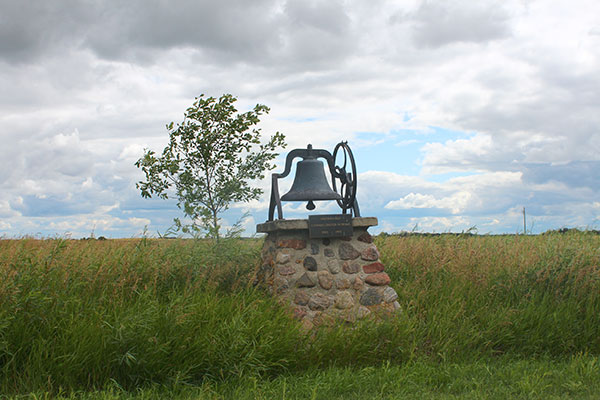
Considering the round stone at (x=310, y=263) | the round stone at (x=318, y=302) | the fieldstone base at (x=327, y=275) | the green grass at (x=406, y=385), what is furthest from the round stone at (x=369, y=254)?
the green grass at (x=406, y=385)

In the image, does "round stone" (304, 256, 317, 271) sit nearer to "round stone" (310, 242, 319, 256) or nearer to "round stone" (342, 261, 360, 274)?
"round stone" (310, 242, 319, 256)

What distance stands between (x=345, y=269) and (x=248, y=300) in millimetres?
1488

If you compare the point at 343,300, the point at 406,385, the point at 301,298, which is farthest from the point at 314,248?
the point at 406,385

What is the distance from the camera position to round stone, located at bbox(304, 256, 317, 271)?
7199 mm

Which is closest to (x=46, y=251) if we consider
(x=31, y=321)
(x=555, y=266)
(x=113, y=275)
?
(x=113, y=275)

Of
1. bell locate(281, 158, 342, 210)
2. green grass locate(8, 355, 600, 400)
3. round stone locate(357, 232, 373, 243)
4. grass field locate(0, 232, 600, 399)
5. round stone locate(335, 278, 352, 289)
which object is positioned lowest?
green grass locate(8, 355, 600, 400)

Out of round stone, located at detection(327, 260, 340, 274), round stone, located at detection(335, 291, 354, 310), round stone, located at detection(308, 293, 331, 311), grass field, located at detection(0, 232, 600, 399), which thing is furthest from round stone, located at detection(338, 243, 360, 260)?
grass field, located at detection(0, 232, 600, 399)

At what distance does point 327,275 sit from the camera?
718cm

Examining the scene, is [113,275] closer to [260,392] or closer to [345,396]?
[260,392]

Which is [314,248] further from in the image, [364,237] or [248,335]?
[248,335]

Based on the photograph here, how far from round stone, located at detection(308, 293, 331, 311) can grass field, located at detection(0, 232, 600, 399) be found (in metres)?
0.55

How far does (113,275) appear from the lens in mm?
6719

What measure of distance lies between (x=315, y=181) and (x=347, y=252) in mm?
1124

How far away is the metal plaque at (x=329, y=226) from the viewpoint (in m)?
7.14
